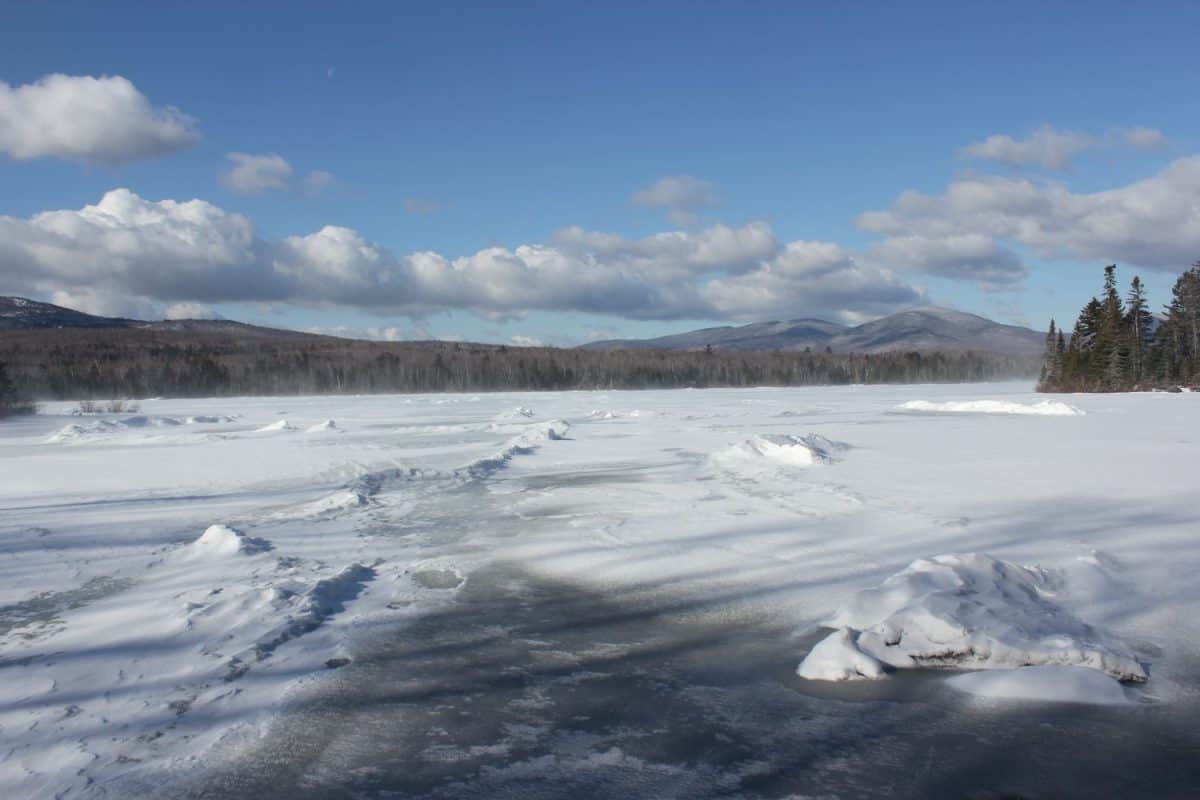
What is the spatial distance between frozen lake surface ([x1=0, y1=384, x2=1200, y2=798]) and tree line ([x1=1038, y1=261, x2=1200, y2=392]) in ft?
151

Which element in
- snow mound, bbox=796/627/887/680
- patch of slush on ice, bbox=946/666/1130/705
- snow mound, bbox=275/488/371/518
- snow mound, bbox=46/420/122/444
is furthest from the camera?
snow mound, bbox=46/420/122/444

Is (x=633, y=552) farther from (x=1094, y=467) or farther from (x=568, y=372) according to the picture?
(x=568, y=372)

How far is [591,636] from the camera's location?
20.2ft

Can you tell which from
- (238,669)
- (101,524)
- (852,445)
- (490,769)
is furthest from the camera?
(852,445)

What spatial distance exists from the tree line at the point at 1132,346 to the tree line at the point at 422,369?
4660 centimetres

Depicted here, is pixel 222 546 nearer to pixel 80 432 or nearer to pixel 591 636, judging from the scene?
pixel 591 636

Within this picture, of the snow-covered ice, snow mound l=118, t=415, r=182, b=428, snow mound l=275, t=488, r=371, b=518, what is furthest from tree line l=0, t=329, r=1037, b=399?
snow mound l=275, t=488, r=371, b=518

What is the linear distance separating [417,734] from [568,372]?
96.1m

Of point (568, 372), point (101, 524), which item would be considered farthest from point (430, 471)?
point (568, 372)

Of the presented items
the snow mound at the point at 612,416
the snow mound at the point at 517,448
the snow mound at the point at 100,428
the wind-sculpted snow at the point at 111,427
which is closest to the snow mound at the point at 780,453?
the snow mound at the point at 517,448

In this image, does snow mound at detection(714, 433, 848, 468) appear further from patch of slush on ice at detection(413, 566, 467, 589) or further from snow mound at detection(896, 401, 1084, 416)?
snow mound at detection(896, 401, 1084, 416)

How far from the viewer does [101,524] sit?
35.2 feet

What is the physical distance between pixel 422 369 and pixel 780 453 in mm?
87256

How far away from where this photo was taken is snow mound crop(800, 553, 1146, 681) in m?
5.37
